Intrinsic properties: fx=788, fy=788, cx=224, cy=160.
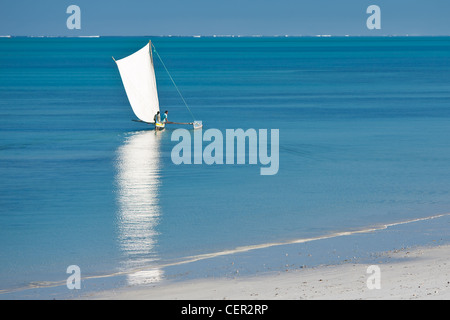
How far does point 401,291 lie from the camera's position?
11.7m

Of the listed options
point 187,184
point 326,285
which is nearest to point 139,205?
point 187,184

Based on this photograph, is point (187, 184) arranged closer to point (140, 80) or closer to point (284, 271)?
point (284, 271)

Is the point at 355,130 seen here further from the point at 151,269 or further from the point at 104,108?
the point at 151,269

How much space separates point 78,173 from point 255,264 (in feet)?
43.0

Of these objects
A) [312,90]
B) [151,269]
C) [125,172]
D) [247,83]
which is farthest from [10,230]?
[247,83]

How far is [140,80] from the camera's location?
39312mm

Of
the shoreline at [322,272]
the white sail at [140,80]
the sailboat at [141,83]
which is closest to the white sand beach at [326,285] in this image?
the shoreline at [322,272]

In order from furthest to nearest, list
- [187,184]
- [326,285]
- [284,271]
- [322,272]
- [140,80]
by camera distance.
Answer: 1. [140,80]
2. [187,184]
3. [284,271]
4. [322,272]
5. [326,285]

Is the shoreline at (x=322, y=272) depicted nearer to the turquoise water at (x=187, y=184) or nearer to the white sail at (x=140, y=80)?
the turquoise water at (x=187, y=184)

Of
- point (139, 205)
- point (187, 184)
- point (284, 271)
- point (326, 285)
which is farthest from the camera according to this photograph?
point (187, 184)

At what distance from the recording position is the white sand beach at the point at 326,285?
11.7 metres

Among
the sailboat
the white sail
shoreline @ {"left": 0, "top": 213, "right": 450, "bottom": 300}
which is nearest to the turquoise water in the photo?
shoreline @ {"left": 0, "top": 213, "right": 450, "bottom": 300}

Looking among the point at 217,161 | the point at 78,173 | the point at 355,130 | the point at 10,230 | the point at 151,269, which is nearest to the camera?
the point at 151,269

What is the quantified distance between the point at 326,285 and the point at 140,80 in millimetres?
28105
